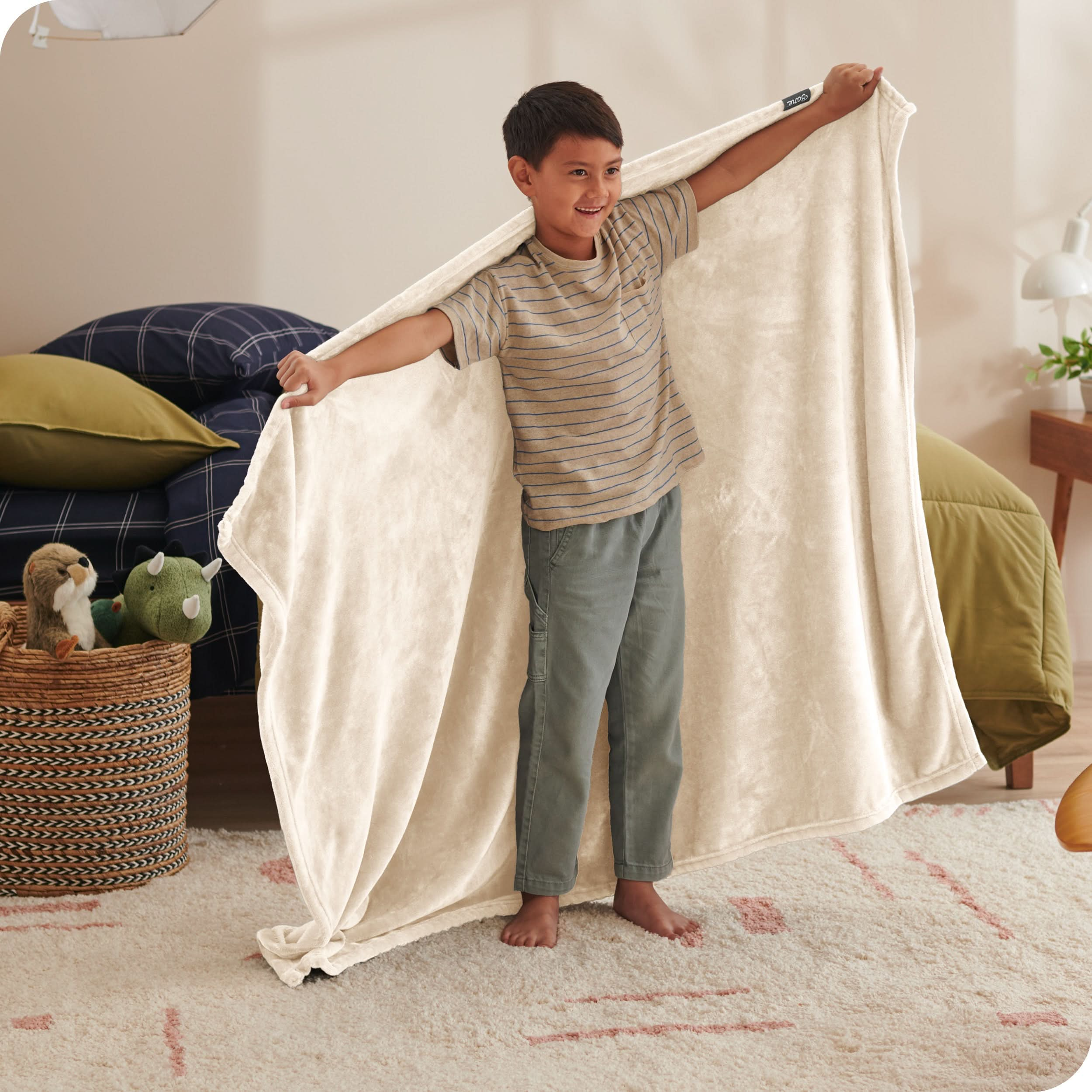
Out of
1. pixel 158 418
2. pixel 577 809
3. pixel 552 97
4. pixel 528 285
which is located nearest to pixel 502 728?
pixel 577 809

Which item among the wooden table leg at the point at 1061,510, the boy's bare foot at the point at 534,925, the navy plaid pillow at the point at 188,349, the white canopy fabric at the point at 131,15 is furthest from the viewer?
the wooden table leg at the point at 1061,510

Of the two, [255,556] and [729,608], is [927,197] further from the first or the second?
[255,556]

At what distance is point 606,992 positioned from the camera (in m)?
1.45

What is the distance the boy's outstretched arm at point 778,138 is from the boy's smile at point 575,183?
149mm

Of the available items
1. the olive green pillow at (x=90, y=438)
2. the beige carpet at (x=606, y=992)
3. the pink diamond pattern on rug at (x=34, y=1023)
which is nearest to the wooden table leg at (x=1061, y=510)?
the beige carpet at (x=606, y=992)

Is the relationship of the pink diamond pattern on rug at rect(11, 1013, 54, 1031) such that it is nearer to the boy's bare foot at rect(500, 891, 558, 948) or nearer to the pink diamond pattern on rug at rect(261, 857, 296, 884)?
the pink diamond pattern on rug at rect(261, 857, 296, 884)

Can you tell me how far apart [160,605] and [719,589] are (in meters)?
0.83

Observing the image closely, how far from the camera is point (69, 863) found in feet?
5.75

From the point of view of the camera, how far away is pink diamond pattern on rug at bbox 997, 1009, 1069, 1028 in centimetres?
137

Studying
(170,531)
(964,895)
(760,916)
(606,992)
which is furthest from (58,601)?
(964,895)

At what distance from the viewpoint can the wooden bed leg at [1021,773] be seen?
2.23 meters

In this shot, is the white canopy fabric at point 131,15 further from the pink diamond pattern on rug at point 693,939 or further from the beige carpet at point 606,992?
the pink diamond pattern on rug at point 693,939

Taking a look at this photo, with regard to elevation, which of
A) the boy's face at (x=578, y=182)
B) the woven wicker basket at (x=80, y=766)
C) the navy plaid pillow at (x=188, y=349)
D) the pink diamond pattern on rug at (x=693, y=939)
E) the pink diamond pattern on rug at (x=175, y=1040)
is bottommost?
the pink diamond pattern on rug at (x=693, y=939)

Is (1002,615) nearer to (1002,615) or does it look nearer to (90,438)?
(1002,615)
